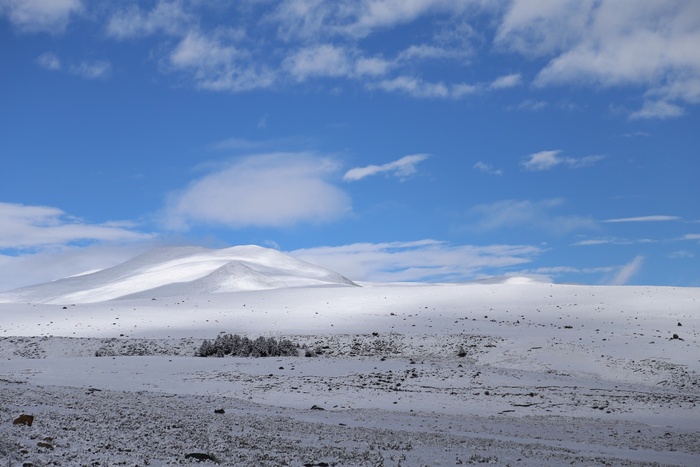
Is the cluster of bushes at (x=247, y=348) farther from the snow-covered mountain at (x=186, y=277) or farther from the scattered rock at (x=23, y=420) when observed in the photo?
the snow-covered mountain at (x=186, y=277)

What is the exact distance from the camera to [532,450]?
9.88 meters

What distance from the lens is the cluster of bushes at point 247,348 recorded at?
70.8ft

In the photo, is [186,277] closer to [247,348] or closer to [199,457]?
[247,348]

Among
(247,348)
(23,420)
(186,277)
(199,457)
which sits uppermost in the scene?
(186,277)

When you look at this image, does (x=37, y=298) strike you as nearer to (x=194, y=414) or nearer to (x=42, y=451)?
(x=194, y=414)

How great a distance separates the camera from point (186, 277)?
45531 millimetres

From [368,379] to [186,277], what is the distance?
98.2 ft

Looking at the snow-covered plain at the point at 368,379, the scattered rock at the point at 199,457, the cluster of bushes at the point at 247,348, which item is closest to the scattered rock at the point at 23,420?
the snow-covered plain at the point at 368,379

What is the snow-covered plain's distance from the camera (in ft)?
29.9

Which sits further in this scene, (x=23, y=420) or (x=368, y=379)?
(x=368, y=379)

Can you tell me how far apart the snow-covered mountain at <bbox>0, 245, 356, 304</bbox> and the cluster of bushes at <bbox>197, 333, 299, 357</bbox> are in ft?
60.7

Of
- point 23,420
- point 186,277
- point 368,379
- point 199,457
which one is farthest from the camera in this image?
point 186,277

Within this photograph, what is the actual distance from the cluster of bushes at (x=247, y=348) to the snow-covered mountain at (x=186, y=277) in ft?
60.7

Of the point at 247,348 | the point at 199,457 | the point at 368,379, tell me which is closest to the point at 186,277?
the point at 247,348
